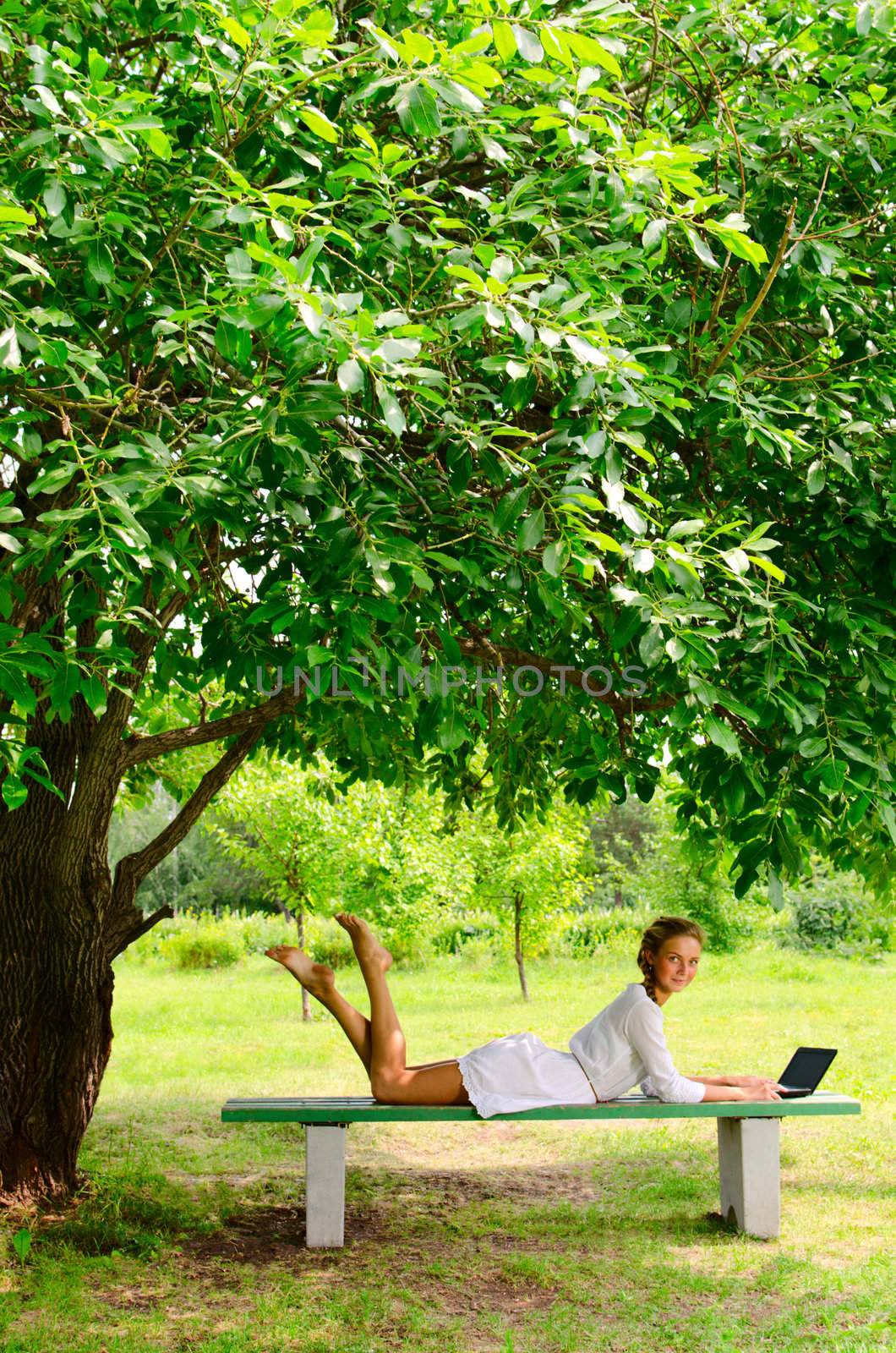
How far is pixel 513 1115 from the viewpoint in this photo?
5332 mm

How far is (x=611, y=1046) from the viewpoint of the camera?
5512mm

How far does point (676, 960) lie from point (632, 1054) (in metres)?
0.47

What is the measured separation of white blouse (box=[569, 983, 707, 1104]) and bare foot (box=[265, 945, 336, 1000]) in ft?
3.77

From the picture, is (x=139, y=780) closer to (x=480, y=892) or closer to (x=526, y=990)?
(x=480, y=892)

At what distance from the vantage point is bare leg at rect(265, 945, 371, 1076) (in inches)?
217

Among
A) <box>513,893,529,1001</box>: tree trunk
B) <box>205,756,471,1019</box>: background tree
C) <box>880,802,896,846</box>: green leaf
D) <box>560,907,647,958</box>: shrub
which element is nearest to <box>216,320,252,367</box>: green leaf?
<box>880,802,896,846</box>: green leaf

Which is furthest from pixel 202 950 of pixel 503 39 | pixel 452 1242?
pixel 503 39

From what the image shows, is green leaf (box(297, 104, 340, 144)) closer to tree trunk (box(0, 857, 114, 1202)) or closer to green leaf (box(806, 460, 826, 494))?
green leaf (box(806, 460, 826, 494))

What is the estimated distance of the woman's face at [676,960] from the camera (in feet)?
18.3

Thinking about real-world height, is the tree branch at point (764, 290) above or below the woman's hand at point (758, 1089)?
above

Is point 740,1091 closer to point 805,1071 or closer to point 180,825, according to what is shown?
point 805,1071

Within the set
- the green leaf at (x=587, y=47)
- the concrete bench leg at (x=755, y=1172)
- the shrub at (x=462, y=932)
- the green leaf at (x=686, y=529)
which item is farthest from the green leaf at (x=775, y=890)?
the shrub at (x=462, y=932)

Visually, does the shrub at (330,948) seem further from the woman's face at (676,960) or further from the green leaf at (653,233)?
the green leaf at (653,233)

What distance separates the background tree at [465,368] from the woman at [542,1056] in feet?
3.05
